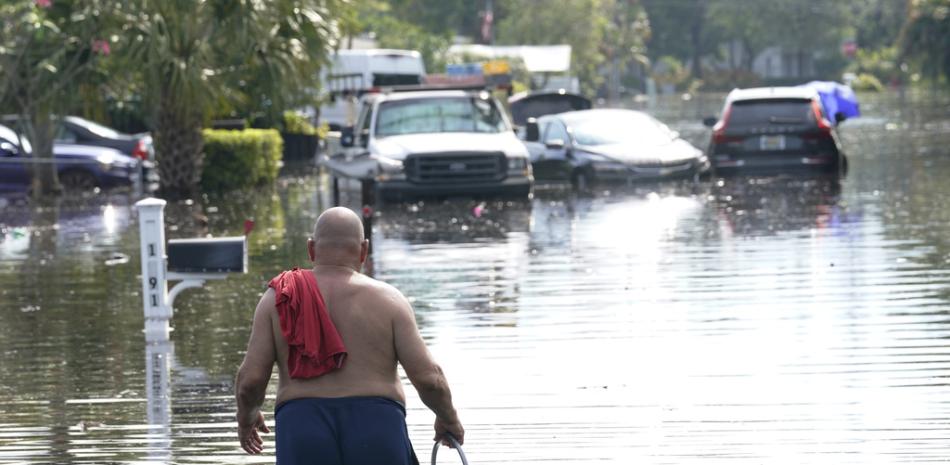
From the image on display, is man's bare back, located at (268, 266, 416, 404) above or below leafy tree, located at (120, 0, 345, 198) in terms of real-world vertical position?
below

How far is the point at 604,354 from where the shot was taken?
11492 mm

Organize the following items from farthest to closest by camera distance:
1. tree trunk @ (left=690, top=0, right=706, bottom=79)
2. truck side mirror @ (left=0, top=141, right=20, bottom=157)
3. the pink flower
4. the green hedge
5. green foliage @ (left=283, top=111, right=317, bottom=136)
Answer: tree trunk @ (left=690, top=0, right=706, bottom=79) → green foliage @ (left=283, top=111, right=317, bottom=136) → truck side mirror @ (left=0, top=141, right=20, bottom=157) → the green hedge → the pink flower

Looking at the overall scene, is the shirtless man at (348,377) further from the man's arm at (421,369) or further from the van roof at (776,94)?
the van roof at (776,94)

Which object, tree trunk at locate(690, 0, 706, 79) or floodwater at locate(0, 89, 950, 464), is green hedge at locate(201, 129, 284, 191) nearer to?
floodwater at locate(0, 89, 950, 464)

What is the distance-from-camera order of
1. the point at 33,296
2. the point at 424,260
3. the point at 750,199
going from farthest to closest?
the point at 750,199
the point at 424,260
the point at 33,296

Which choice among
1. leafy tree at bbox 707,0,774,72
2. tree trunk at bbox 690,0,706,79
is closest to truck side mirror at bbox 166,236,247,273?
leafy tree at bbox 707,0,774,72

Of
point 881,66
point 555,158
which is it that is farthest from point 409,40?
point 881,66

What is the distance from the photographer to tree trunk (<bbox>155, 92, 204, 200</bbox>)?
27984 millimetres

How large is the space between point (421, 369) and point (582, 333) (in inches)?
257

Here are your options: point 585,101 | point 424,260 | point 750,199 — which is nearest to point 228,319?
point 424,260

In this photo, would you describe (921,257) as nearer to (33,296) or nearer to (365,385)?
(33,296)

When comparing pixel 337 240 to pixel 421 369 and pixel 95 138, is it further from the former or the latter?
pixel 95 138

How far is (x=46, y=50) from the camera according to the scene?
27094 mm

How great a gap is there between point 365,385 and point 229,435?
3594 millimetres
